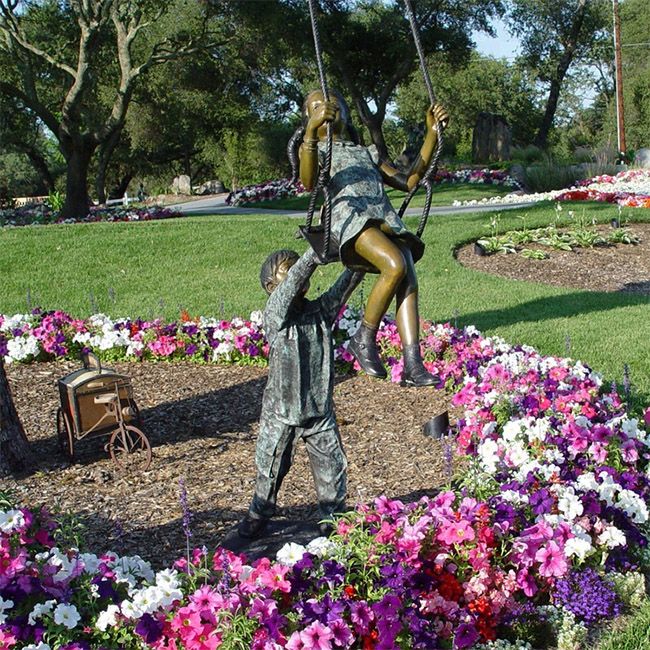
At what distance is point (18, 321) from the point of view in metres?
7.90

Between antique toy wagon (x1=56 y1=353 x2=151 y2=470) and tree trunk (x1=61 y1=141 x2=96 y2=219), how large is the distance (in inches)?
592

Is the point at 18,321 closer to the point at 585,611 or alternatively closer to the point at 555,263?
the point at 585,611

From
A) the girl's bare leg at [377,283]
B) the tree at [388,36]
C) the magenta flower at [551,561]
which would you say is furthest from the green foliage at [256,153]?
the magenta flower at [551,561]

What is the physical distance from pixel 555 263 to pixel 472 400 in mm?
6753

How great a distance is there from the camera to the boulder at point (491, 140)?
3097cm

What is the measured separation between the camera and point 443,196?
20.8 metres

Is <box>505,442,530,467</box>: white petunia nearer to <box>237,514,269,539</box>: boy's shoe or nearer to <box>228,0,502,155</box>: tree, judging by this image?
<box>237,514,269,539</box>: boy's shoe

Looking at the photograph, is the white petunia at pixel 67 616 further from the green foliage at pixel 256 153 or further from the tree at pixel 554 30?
the green foliage at pixel 256 153

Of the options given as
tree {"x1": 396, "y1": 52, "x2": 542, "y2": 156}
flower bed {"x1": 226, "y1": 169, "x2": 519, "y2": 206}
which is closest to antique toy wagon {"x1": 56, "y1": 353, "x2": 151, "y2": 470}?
flower bed {"x1": 226, "y1": 169, "x2": 519, "y2": 206}

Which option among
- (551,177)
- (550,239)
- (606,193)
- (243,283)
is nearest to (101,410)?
(243,283)

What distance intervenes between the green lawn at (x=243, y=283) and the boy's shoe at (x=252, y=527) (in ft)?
10.2

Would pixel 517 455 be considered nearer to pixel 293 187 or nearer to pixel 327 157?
pixel 327 157

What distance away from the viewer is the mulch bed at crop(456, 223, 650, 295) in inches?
422

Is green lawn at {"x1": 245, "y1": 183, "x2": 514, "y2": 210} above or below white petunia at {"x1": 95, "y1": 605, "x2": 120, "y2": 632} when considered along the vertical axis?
above
